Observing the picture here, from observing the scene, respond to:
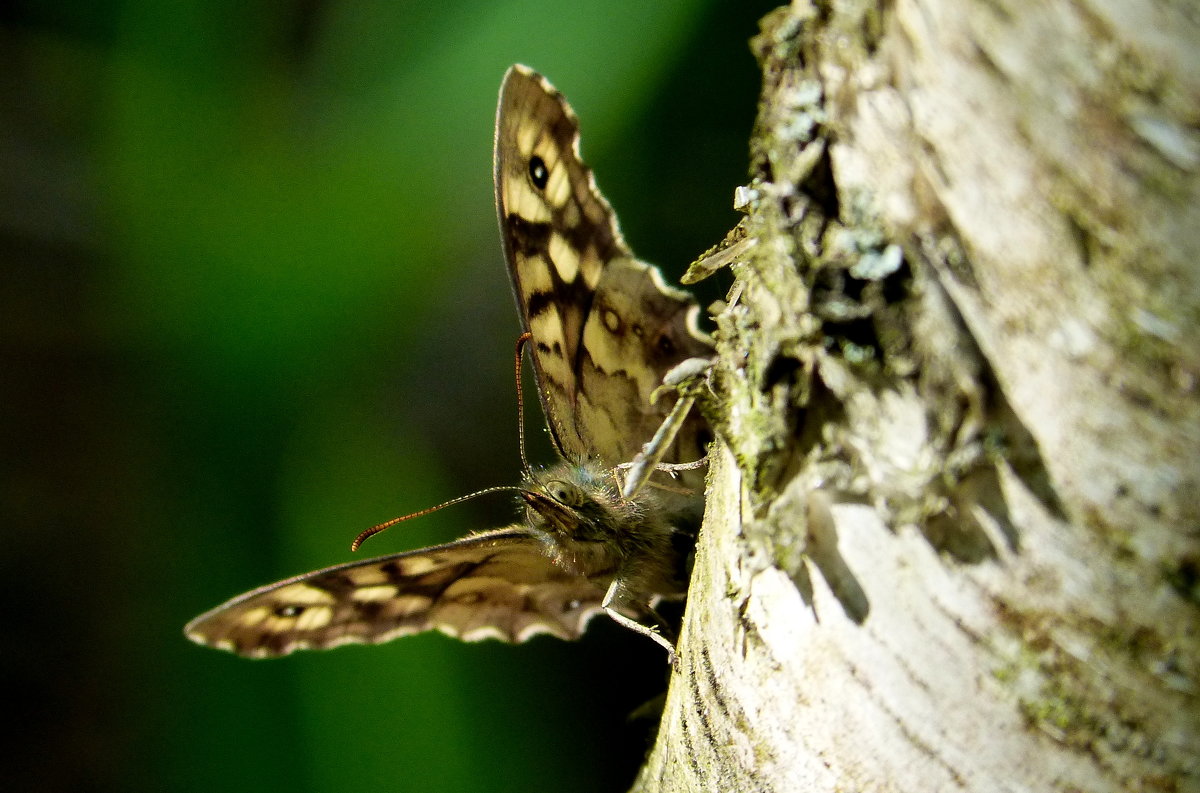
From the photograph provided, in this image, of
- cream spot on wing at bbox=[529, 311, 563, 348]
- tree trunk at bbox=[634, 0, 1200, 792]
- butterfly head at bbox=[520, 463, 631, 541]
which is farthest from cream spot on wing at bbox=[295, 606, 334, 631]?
tree trunk at bbox=[634, 0, 1200, 792]

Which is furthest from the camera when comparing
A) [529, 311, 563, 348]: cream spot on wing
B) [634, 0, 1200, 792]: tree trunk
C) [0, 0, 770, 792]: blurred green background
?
[0, 0, 770, 792]: blurred green background

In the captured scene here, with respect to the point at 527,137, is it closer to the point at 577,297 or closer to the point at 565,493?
the point at 577,297

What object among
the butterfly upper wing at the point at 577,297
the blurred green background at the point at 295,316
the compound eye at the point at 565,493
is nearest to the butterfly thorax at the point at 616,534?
the compound eye at the point at 565,493

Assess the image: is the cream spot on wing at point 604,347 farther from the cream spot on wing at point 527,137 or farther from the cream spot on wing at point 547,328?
the cream spot on wing at point 527,137

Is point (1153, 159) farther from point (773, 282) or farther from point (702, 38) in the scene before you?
point (702, 38)

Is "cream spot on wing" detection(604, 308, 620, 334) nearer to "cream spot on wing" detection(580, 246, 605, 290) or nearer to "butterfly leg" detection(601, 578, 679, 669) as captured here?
"cream spot on wing" detection(580, 246, 605, 290)

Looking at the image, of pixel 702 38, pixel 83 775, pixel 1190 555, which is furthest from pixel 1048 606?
pixel 83 775
